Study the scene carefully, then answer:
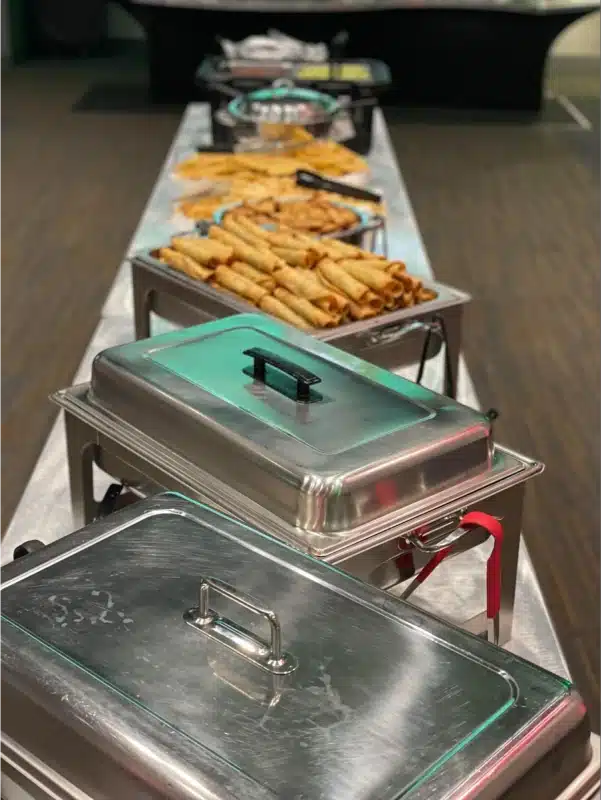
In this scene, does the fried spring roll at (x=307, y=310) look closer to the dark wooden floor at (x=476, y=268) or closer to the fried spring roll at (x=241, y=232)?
the fried spring roll at (x=241, y=232)

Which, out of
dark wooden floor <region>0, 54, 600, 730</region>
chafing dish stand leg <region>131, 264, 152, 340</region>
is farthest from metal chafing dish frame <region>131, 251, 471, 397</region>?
dark wooden floor <region>0, 54, 600, 730</region>

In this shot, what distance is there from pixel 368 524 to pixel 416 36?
547 centimetres

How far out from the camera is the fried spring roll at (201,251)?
5.20ft

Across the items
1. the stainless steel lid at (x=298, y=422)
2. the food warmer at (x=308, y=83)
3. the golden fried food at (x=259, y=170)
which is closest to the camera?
the stainless steel lid at (x=298, y=422)

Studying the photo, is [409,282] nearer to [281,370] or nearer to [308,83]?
[281,370]

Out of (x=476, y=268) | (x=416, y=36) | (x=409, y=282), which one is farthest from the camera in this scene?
(x=416, y=36)

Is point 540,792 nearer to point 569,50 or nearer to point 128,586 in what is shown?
point 128,586

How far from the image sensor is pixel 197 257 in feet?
5.25

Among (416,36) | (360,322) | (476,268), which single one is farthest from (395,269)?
(416,36)

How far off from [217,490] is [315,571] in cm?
24

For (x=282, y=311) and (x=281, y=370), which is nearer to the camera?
(x=281, y=370)

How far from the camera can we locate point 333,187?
2.12 m

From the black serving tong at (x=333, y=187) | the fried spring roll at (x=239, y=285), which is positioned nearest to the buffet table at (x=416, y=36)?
the black serving tong at (x=333, y=187)

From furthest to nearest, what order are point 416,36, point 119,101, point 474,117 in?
point 119,101
point 474,117
point 416,36
